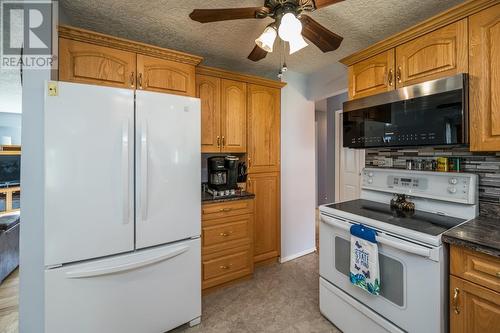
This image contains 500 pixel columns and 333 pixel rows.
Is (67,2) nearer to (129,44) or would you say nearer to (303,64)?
(129,44)

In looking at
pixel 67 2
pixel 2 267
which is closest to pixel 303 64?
pixel 67 2

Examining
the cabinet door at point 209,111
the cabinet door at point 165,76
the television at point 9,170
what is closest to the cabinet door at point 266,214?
the cabinet door at point 209,111

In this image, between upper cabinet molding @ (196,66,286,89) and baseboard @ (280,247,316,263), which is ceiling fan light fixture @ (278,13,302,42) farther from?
A: baseboard @ (280,247,316,263)

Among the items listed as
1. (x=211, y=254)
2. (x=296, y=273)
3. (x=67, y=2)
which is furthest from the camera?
(x=296, y=273)

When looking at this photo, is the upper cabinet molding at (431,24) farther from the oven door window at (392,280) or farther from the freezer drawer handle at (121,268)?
the freezer drawer handle at (121,268)

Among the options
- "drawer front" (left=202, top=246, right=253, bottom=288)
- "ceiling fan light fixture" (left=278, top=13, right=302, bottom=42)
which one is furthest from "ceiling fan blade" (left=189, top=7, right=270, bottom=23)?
"drawer front" (left=202, top=246, right=253, bottom=288)

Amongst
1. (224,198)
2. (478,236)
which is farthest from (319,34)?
(224,198)

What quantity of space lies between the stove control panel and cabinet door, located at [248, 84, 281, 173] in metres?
1.05

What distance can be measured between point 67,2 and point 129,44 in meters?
0.44

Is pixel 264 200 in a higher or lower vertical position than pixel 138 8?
lower

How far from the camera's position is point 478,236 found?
1142mm

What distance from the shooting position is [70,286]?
Result: 4.43 ft

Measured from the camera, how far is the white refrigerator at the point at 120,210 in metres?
1.32

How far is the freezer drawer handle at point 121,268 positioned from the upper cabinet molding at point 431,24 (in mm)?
2191
